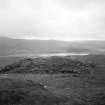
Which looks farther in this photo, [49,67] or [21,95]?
[49,67]

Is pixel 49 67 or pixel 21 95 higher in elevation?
pixel 21 95

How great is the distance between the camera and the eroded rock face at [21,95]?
14720 mm

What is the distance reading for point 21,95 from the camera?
15.5 m

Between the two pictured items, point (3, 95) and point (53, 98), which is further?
point (53, 98)

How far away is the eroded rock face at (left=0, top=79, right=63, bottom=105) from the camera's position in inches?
580

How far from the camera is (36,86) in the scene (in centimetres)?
1855

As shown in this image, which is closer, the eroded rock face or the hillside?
the eroded rock face

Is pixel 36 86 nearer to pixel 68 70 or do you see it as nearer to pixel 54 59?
pixel 68 70

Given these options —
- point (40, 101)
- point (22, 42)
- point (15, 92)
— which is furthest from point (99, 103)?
point (22, 42)

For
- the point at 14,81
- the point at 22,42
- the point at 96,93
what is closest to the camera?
the point at 14,81

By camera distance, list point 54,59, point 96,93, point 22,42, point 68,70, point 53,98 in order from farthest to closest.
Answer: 1. point 22,42
2. point 54,59
3. point 68,70
4. point 96,93
5. point 53,98

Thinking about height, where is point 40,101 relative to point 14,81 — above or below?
below

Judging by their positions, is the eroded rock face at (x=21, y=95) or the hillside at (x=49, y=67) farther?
the hillside at (x=49, y=67)

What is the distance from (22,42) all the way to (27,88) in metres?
147
